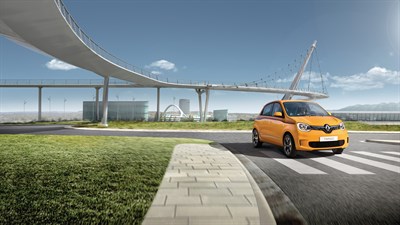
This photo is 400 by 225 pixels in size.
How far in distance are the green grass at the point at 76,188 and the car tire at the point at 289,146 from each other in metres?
3.49

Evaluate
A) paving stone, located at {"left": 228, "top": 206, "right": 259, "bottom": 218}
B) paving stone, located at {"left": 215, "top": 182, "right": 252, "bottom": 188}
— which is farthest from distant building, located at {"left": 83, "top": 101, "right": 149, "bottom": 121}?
paving stone, located at {"left": 228, "top": 206, "right": 259, "bottom": 218}

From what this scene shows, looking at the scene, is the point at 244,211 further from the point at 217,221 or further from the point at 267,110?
the point at 267,110

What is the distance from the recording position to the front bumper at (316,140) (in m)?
6.62

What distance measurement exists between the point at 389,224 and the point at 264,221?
1.38m

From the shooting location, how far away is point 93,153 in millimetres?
6961

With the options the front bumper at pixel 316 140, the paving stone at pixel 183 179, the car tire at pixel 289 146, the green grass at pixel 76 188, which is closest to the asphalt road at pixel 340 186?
the car tire at pixel 289 146

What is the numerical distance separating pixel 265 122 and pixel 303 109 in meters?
1.29

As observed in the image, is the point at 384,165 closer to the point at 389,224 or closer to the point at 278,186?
the point at 278,186

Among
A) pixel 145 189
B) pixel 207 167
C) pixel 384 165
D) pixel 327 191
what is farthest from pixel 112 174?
pixel 384 165

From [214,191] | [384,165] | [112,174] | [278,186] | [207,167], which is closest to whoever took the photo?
[214,191]

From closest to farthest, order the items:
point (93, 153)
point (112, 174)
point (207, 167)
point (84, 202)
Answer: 1. point (84, 202)
2. point (112, 174)
3. point (207, 167)
4. point (93, 153)

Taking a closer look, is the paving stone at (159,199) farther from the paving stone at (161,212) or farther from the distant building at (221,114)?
the distant building at (221,114)

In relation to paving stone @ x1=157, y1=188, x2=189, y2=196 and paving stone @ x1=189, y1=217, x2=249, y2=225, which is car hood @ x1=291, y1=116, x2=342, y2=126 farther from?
paving stone @ x1=189, y1=217, x2=249, y2=225

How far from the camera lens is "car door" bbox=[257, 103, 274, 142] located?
8305mm
